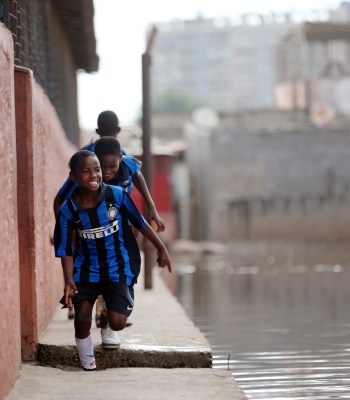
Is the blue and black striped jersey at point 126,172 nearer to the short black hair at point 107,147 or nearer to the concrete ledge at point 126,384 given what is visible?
the short black hair at point 107,147

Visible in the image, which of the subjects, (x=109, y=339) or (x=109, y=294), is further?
(x=109, y=339)

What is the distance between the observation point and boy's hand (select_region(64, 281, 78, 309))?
7.71m

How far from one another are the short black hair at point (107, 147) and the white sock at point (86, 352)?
4.60 ft

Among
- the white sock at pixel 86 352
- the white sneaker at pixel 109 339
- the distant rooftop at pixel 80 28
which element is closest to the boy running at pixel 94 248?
the white sock at pixel 86 352

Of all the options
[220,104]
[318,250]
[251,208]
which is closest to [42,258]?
[318,250]

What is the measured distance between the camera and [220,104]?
401ft

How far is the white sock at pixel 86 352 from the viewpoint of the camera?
312 inches

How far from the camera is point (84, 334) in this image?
7.89m

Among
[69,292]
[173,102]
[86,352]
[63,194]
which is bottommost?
[86,352]

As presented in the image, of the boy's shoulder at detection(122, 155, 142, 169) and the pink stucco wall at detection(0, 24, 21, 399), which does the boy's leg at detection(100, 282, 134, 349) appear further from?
the boy's shoulder at detection(122, 155, 142, 169)

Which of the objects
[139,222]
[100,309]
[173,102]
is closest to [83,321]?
[139,222]

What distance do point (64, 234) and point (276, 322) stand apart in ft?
16.4

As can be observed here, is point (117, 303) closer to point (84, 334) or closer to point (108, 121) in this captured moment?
point (84, 334)

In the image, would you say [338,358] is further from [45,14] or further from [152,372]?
[45,14]
